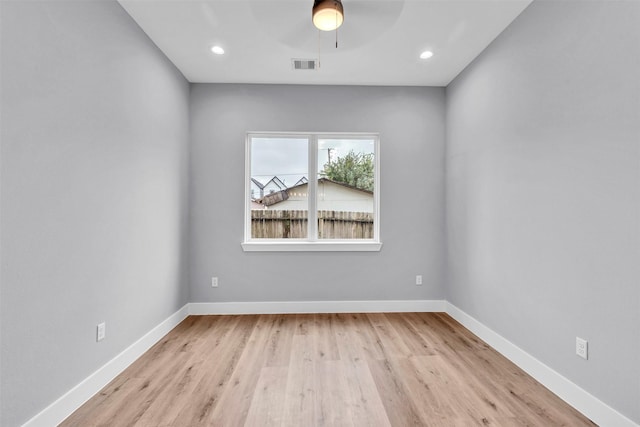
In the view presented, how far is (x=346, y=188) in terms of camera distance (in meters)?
3.67

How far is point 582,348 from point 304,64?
3132 millimetres

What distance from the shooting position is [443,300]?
3.58 metres

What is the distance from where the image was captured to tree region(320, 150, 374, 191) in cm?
365

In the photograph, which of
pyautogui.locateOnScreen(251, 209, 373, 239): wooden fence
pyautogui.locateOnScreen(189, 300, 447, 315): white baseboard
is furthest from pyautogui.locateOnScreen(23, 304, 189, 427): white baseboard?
pyautogui.locateOnScreen(251, 209, 373, 239): wooden fence

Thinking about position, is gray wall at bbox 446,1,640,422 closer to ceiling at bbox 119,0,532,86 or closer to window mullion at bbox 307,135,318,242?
ceiling at bbox 119,0,532,86

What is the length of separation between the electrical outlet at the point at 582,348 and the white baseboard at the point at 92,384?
3008mm

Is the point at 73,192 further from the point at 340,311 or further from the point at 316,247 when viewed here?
the point at 340,311

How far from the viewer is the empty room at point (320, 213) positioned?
5.18 feet

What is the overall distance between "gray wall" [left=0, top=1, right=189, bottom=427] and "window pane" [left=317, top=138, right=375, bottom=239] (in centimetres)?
176

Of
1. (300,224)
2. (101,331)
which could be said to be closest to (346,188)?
(300,224)

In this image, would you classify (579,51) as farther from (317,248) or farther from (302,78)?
(317,248)

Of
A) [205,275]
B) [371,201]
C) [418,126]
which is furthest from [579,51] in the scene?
[205,275]

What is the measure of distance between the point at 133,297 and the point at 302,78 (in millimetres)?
2690

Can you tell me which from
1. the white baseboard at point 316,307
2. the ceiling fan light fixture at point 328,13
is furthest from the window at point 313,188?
the ceiling fan light fixture at point 328,13
